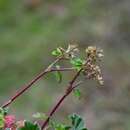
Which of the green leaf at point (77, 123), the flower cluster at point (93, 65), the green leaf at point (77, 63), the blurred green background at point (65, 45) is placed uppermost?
the blurred green background at point (65, 45)

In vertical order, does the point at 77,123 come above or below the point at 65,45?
below

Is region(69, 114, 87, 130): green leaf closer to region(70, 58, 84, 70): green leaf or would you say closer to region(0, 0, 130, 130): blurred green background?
region(70, 58, 84, 70): green leaf

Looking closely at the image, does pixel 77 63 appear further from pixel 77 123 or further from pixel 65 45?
pixel 65 45

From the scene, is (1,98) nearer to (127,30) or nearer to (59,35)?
(59,35)

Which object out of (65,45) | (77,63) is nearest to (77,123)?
(77,63)

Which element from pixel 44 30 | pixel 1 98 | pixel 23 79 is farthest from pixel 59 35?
pixel 1 98

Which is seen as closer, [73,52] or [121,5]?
[73,52]

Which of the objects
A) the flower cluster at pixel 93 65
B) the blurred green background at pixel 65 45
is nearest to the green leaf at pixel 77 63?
the flower cluster at pixel 93 65

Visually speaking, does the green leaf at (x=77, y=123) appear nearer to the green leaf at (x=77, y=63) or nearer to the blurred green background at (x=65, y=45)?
the green leaf at (x=77, y=63)
